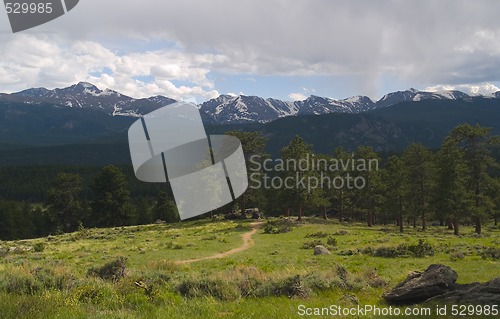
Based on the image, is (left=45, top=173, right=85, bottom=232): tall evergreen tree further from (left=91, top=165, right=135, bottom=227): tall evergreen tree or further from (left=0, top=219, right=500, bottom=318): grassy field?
(left=0, top=219, right=500, bottom=318): grassy field

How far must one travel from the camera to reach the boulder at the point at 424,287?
12492 mm

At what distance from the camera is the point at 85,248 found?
3628 centimetres

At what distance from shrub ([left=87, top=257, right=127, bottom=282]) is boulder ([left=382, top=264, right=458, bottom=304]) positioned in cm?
1090

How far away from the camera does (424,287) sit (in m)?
12.6

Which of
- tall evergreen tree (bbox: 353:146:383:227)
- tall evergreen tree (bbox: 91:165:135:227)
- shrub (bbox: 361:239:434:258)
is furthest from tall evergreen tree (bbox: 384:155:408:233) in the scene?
tall evergreen tree (bbox: 91:165:135:227)

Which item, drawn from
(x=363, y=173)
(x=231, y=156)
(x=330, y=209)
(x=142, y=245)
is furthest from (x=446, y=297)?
(x=330, y=209)

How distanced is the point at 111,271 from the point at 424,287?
12771 mm

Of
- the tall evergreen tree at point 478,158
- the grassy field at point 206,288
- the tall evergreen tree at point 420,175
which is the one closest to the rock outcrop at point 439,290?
the grassy field at point 206,288

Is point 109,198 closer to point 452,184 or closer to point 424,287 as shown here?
point 452,184

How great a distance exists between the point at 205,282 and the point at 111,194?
70260 mm

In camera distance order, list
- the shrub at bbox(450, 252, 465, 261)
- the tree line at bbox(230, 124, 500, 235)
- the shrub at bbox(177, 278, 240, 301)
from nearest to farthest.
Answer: the shrub at bbox(177, 278, 240, 301) < the shrub at bbox(450, 252, 465, 261) < the tree line at bbox(230, 124, 500, 235)

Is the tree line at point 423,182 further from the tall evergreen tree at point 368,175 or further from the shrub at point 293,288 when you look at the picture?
the shrub at point 293,288

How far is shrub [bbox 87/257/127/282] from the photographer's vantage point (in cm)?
1584

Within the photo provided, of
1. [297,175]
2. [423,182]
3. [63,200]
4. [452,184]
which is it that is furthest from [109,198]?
[452,184]
